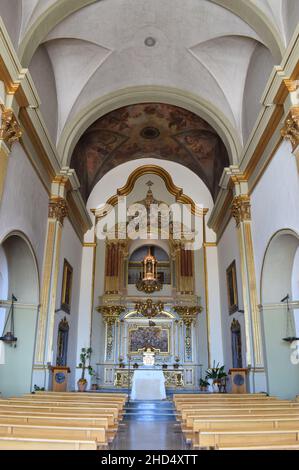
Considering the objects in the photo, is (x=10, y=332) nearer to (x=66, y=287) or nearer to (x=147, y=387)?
(x=66, y=287)

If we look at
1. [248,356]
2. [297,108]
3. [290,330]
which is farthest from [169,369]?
[297,108]

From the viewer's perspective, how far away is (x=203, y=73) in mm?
11508

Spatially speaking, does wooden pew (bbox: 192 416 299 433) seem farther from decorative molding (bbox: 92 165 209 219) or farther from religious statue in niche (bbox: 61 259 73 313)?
decorative molding (bbox: 92 165 209 219)

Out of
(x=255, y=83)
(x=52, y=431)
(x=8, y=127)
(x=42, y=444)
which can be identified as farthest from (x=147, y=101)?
(x=42, y=444)

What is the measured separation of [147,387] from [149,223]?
7.10 m

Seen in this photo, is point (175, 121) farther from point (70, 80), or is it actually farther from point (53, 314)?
point (53, 314)

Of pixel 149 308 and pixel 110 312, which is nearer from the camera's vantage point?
pixel 110 312

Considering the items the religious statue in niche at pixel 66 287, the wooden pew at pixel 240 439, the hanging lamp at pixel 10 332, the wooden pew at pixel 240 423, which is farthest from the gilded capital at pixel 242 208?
the wooden pew at pixel 240 439

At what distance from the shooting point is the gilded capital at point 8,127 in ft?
23.5

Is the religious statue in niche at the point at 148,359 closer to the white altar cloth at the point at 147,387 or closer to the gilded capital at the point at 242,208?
the white altar cloth at the point at 147,387

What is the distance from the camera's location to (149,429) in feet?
23.2

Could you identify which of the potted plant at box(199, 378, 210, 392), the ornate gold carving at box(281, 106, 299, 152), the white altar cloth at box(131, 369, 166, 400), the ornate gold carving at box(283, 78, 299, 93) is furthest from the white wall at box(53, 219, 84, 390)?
the ornate gold carving at box(283, 78, 299, 93)

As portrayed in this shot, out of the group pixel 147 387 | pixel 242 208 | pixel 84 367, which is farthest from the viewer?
pixel 84 367
